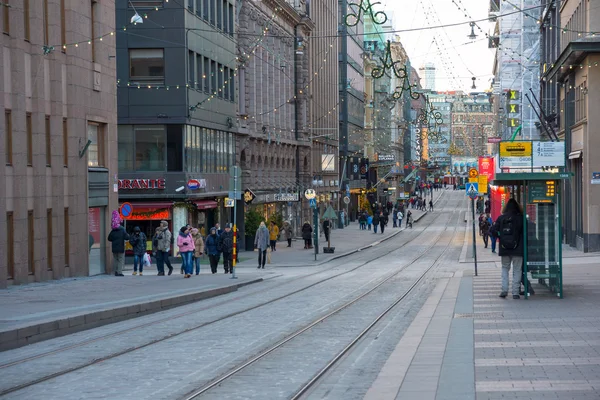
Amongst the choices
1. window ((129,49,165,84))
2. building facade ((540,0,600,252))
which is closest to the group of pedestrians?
window ((129,49,165,84))

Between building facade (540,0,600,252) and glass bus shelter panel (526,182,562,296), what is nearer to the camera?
glass bus shelter panel (526,182,562,296)

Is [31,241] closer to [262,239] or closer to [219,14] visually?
[262,239]

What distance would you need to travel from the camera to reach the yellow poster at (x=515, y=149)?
75.5 feet

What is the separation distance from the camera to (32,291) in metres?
24.1

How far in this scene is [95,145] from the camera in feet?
112

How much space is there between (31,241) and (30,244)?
9 centimetres

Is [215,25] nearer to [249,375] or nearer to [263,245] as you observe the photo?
[263,245]

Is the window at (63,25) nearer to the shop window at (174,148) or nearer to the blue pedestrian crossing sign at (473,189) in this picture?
the blue pedestrian crossing sign at (473,189)

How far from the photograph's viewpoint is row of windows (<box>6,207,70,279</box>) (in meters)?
26.2

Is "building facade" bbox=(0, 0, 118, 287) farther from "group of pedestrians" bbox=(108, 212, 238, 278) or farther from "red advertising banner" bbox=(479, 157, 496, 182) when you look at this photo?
"red advertising banner" bbox=(479, 157, 496, 182)

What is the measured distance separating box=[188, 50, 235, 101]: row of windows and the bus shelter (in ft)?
94.2

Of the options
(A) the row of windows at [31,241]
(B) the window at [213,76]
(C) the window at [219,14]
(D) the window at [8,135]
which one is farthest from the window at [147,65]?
(D) the window at [8,135]

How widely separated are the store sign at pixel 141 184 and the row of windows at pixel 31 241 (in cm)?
1489

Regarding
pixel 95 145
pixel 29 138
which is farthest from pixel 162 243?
pixel 29 138
